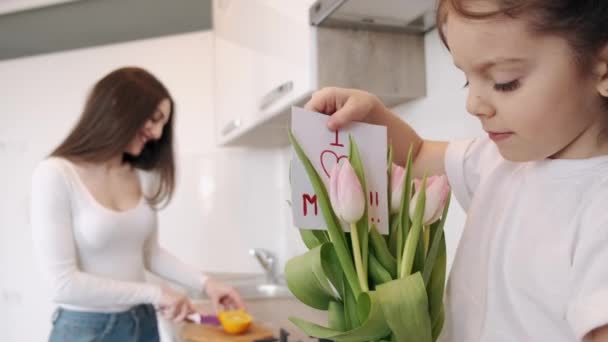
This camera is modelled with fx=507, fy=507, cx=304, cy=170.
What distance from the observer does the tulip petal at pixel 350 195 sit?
381 millimetres

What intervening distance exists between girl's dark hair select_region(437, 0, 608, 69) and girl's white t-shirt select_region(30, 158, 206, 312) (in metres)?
1.11

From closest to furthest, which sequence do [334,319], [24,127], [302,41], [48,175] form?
[334,319] < [302,41] < [48,175] < [24,127]

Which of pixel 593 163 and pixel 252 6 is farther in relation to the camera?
pixel 252 6

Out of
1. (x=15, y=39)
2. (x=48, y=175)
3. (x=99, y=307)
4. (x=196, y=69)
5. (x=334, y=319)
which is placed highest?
(x=15, y=39)

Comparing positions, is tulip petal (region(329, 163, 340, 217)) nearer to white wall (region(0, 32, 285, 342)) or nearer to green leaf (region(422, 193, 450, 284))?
green leaf (region(422, 193, 450, 284))

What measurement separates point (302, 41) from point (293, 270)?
79 centimetres

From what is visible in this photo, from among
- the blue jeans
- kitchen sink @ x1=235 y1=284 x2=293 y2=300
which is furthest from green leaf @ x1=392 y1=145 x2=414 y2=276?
kitchen sink @ x1=235 y1=284 x2=293 y2=300

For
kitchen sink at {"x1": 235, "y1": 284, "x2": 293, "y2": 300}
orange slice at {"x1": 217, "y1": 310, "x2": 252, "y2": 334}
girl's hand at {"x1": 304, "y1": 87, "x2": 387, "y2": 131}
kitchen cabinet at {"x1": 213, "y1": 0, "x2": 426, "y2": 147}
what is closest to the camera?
girl's hand at {"x1": 304, "y1": 87, "x2": 387, "y2": 131}

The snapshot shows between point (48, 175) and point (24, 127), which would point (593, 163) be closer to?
point (48, 175)

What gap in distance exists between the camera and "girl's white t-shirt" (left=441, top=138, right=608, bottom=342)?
1.22 ft

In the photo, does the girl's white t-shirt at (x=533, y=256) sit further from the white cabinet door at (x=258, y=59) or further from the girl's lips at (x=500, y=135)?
the white cabinet door at (x=258, y=59)

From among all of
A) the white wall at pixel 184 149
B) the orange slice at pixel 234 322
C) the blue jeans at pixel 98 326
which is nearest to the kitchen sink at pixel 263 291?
the white wall at pixel 184 149

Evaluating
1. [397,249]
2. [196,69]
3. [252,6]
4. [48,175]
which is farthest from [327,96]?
[196,69]

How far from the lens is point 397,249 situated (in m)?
0.42
